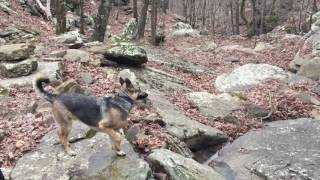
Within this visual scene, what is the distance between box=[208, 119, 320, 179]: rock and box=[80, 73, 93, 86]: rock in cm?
493

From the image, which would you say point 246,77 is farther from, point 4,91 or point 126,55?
Answer: point 4,91

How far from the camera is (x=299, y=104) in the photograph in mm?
17031

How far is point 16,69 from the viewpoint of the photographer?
50.9 feet

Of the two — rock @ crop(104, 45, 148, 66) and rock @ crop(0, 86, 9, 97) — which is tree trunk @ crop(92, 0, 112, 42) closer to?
rock @ crop(104, 45, 148, 66)

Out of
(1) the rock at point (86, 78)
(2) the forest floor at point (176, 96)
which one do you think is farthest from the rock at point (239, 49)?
(1) the rock at point (86, 78)

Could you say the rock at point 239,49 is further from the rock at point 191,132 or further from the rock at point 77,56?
the rock at point 191,132

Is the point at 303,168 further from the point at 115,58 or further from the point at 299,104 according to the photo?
the point at 115,58

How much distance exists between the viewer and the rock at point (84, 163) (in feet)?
28.1

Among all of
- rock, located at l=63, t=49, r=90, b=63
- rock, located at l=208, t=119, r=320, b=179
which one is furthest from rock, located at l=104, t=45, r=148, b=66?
rock, located at l=208, t=119, r=320, b=179

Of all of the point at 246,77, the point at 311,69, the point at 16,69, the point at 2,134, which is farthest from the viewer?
the point at 311,69

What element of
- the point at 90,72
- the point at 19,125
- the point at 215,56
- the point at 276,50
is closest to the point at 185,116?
the point at 90,72

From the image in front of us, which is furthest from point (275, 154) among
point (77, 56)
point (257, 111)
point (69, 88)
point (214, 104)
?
point (77, 56)

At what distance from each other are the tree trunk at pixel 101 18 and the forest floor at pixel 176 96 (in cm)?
321

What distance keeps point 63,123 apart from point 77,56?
9298 millimetres
